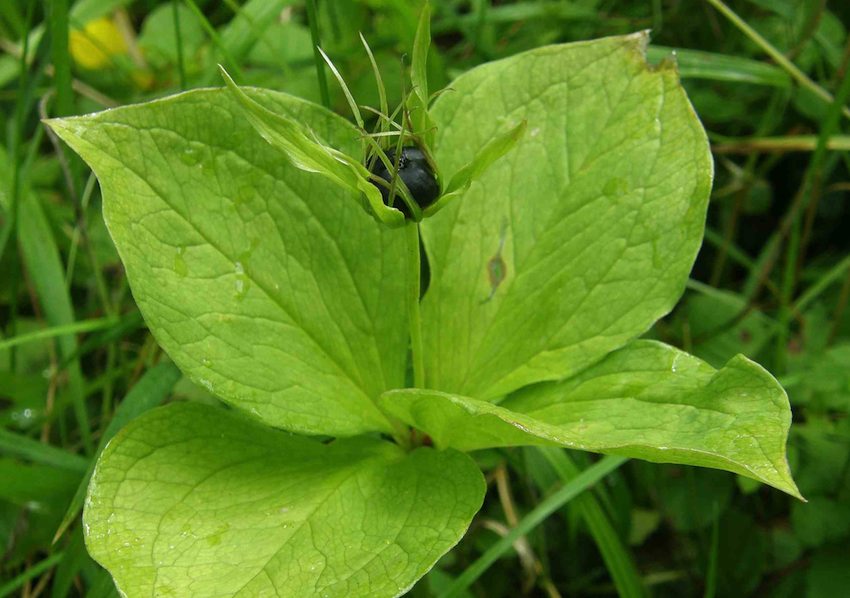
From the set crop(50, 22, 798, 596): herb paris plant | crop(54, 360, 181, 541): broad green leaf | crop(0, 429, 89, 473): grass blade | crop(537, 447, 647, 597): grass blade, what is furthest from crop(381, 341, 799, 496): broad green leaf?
crop(0, 429, 89, 473): grass blade

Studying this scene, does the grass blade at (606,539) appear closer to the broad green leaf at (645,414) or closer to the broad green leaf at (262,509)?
the broad green leaf at (645,414)

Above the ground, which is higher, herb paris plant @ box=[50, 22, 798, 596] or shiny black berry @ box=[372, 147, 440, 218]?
shiny black berry @ box=[372, 147, 440, 218]

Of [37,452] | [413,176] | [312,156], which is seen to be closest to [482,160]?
[413,176]

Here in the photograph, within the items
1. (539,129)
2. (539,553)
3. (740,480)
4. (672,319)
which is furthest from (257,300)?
(672,319)

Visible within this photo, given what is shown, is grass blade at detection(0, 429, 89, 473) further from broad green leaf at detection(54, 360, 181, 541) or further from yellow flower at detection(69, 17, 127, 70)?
yellow flower at detection(69, 17, 127, 70)

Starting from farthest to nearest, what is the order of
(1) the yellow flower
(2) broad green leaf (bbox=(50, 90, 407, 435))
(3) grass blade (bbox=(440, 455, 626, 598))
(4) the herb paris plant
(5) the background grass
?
(1) the yellow flower → (5) the background grass → (3) grass blade (bbox=(440, 455, 626, 598)) → (2) broad green leaf (bbox=(50, 90, 407, 435)) → (4) the herb paris plant

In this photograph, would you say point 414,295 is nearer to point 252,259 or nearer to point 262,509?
point 252,259

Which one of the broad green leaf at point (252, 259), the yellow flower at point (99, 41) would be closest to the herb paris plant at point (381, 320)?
the broad green leaf at point (252, 259)
